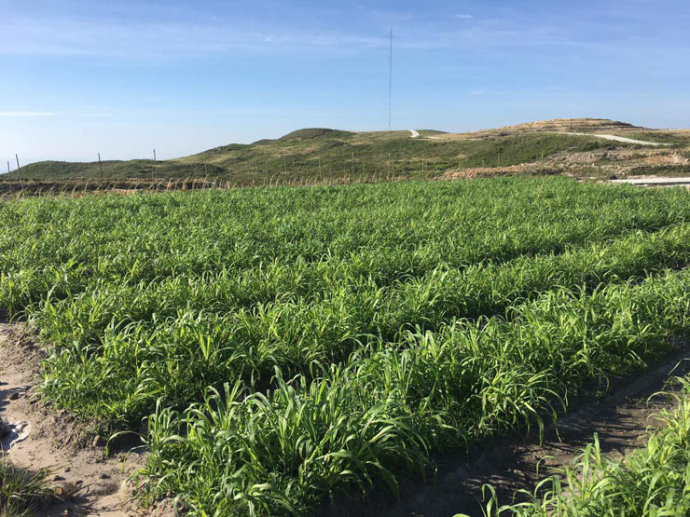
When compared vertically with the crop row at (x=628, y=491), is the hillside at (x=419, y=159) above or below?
above

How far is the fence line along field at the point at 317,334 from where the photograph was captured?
97.7 inches

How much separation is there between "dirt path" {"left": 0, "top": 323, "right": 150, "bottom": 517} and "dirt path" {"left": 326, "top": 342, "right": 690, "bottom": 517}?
51.1 inches

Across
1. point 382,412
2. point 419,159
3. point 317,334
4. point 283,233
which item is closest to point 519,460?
point 382,412

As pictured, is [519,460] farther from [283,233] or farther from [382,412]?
[283,233]

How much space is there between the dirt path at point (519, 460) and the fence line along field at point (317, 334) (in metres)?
0.11

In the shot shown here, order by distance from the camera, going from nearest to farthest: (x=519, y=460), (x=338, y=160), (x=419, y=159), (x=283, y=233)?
(x=519, y=460) < (x=283, y=233) < (x=419, y=159) < (x=338, y=160)

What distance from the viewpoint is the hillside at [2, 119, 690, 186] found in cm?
2972

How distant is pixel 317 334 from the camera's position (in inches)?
154

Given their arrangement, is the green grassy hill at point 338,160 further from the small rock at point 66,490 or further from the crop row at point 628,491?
the crop row at point 628,491

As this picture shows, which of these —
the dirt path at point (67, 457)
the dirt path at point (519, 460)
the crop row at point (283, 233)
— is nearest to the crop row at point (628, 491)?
the dirt path at point (519, 460)

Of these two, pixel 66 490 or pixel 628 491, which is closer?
pixel 628 491

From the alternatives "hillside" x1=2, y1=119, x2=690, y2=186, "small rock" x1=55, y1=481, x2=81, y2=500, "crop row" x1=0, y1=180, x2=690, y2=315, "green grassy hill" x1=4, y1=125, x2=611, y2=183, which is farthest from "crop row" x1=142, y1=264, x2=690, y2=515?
"green grassy hill" x1=4, y1=125, x2=611, y2=183

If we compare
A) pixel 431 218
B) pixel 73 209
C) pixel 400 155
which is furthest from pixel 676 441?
pixel 400 155

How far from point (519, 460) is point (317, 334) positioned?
1.82m
